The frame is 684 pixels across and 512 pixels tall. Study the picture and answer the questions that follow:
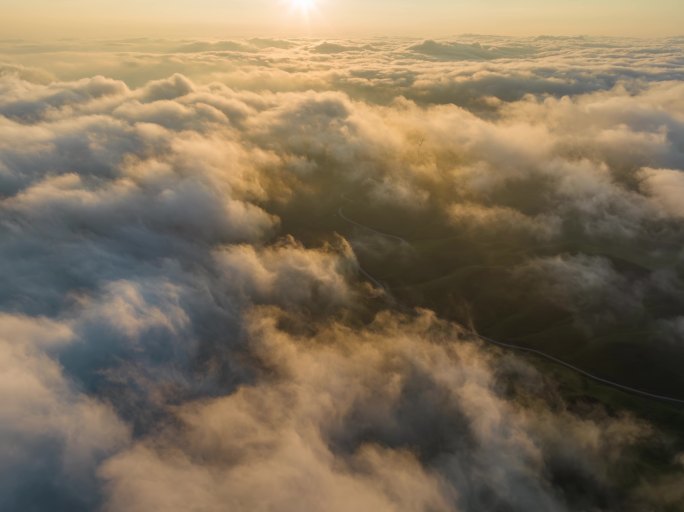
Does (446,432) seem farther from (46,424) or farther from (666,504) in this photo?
(46,424)

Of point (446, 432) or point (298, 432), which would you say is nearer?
point (298, 432)

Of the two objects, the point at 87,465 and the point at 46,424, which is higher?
the point at 46,424

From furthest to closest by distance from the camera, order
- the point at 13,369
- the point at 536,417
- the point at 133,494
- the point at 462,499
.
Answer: the point at 536,417 → the point at 462,499 → the point at 13,369 → the point at 133,494

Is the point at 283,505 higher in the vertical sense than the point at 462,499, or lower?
higher

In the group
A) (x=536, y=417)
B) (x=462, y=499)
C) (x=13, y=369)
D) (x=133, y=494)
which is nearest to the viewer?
(x=133, y=494)

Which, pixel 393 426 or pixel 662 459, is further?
pixel 393 426

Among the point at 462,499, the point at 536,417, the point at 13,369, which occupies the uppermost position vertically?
the point at 13,369

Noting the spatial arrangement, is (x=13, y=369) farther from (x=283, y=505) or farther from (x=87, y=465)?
(x=283, y=505)

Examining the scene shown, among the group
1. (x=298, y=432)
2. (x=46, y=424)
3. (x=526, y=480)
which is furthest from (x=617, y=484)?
(x=46, y=424)

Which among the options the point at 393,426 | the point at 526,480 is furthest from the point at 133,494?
the point at 526,480
